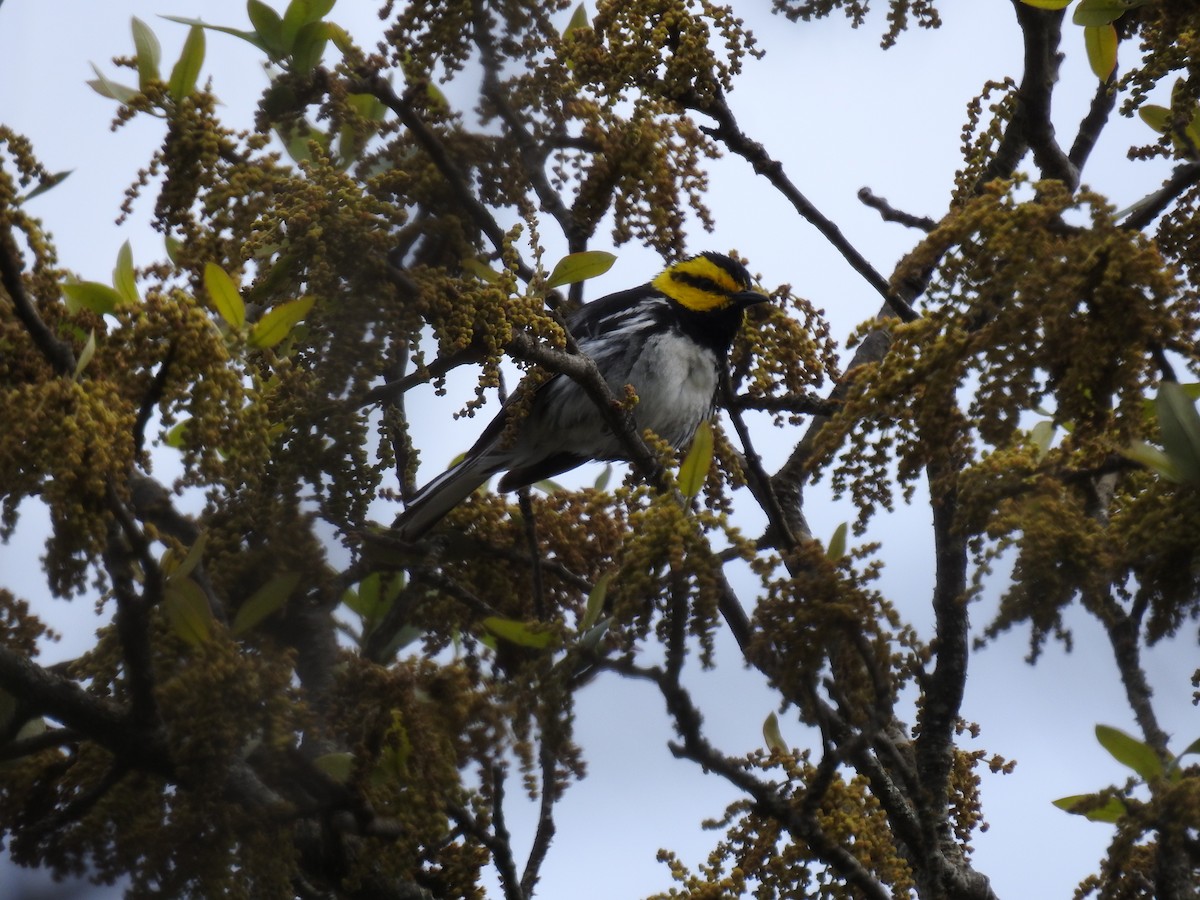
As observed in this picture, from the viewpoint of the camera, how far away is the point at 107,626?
1.58 metres

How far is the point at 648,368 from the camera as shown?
13.3ft

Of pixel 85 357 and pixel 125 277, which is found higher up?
pixel 125 277

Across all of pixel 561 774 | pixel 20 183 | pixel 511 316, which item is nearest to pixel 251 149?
pixel 20 183

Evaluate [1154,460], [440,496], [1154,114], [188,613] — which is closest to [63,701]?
[188,613]

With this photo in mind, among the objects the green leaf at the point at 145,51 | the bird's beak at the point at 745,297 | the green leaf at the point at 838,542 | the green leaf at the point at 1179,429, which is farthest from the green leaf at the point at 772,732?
the bird's beak at the point at 745,297

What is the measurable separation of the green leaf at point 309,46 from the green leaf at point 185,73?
147 millimetres

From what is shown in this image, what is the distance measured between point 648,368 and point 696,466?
236 centimetres

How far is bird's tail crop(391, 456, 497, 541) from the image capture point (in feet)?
6.93

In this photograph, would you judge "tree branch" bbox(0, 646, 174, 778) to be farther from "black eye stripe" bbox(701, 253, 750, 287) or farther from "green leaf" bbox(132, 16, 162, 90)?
"black eye stripe" bbox(701, 253, 750, 287)

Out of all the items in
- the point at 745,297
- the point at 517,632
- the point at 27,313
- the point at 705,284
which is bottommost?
the point at 517,632

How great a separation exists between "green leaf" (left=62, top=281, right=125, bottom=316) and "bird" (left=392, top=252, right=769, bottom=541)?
192 cm

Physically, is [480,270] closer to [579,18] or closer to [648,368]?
[579,18]

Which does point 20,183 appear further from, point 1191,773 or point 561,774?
point 1191,773

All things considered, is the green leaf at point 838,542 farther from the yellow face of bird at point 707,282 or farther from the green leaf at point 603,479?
the yellow face of bird at point 707,282
